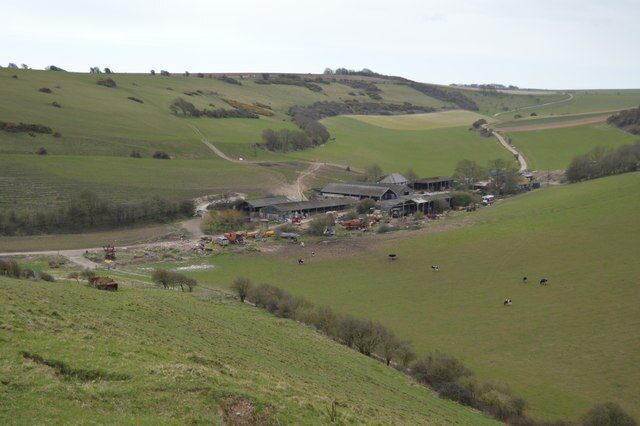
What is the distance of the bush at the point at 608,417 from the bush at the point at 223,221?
53.7 meters

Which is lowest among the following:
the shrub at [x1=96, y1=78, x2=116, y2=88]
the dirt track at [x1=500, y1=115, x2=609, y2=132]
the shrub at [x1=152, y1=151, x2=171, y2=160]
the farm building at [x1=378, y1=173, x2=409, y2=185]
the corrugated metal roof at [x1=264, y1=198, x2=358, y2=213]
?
the corrugated metal roof at [x1=264, y1=198, x2=358, y2=213]

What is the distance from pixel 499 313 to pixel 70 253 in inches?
1735

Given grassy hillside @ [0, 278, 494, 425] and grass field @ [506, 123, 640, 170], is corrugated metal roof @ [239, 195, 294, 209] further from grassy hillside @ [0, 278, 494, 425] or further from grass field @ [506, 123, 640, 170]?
grass field @ [506, 123, 640, 170]

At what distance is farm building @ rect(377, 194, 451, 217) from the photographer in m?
82.3

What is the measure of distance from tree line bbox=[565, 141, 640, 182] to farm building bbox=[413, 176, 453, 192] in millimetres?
20898

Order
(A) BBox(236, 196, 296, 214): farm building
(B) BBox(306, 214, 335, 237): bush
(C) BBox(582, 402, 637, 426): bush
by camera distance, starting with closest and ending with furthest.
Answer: (C) BBox(582, 402, 637, 426): bush, (B) BBox(306, 214, 335, 237): bush, (A) BBox(236, 196, 296, 214): farm building

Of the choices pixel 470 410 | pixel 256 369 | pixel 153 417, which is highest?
pixel 153 417

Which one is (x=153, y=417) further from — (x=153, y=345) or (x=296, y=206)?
(x=296, y=206)

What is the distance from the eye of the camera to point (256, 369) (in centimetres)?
2259

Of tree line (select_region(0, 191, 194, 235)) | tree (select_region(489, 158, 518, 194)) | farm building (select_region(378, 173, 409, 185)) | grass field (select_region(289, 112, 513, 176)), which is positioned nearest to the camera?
tree line (select_region(0, 191, 194, 235))

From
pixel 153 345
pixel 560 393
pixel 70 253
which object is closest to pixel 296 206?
pixel 70 253

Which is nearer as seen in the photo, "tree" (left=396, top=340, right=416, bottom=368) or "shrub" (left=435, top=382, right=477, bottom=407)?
"shrub" (left=435, top=382, right=477, bottom=407)

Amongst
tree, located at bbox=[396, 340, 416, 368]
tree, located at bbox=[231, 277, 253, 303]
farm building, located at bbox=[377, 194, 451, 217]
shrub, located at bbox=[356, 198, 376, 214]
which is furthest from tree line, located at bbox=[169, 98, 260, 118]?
tree, located at bbox=[396, 340, 416, 368]

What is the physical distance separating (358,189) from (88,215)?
41543mm
